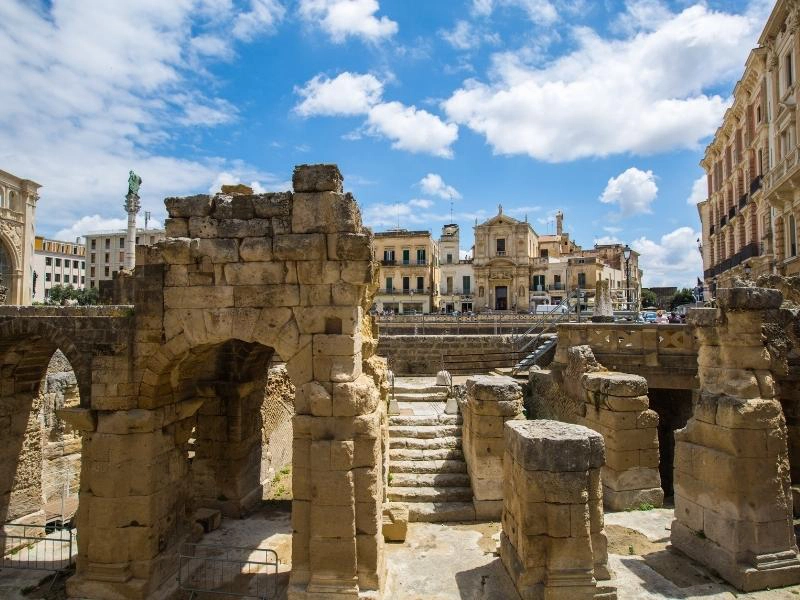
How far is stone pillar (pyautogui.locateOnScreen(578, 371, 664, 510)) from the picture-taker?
823 centimetres

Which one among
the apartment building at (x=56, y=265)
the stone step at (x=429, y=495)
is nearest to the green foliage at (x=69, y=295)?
the apartment building at (x=56, y=265)

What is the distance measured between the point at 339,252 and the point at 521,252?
44.9 metres

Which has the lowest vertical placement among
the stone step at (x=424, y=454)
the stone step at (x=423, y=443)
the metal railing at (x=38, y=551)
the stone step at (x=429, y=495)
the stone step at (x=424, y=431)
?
the metal railing at (x=38, y=551)

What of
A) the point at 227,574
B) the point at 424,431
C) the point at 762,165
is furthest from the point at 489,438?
the point at 762,165

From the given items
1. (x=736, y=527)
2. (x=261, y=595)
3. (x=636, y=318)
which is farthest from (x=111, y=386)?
(x=636, y=318)

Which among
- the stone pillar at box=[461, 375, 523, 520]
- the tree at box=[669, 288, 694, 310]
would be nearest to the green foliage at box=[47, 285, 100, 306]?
the stone pillar at box=[461, 375, 523, 520]

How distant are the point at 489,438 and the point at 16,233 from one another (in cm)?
3853

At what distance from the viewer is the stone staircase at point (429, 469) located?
27.5 feet

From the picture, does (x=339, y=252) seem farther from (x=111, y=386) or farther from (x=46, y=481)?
(x=46, y=481)

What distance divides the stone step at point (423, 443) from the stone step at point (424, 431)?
5.8 inches

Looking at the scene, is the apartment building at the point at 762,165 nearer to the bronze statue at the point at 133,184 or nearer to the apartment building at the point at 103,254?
the bronze statue at the point at 133,184

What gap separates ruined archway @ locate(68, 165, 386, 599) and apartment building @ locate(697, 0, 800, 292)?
67.2 ft

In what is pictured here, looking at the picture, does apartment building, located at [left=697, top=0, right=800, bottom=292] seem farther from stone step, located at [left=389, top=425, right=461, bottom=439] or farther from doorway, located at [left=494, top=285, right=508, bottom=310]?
doorway, located at [left=494, top=285, right=508, bottom=310]

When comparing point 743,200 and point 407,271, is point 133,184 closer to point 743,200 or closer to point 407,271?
point 407,271
